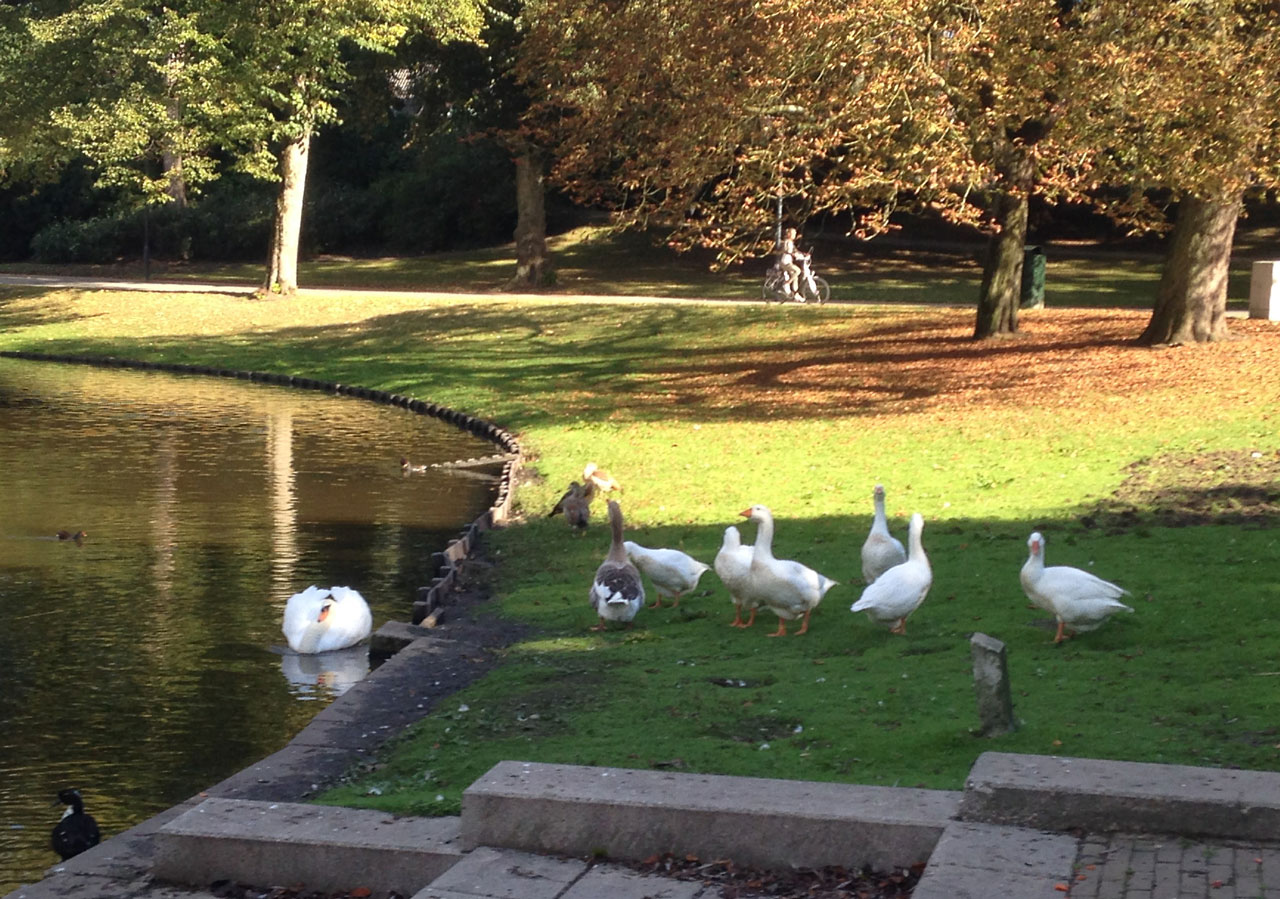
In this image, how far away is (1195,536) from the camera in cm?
1443

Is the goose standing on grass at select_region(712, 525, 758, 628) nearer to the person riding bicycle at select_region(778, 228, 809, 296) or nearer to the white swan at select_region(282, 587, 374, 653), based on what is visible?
the white swan at select_region(282, 587, 374, 653)

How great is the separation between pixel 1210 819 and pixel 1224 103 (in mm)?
16024

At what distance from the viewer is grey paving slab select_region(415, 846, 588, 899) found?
6527mm

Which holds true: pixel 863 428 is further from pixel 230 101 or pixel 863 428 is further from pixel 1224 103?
pixel 230 101

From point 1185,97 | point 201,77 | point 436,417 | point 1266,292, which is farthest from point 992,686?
point 201,77

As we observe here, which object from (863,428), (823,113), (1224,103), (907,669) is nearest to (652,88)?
(823,113)

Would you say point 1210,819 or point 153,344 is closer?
point 1210,819

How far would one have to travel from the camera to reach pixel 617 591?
12289mm

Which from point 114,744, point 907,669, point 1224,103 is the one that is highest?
point 1224,103

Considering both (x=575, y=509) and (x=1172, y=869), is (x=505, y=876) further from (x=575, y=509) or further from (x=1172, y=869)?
(x=575, y=509)

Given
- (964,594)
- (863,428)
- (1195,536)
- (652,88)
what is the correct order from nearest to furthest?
1. (964,594)
2. (1195,536)
3. (863,428)
4. (652,88)

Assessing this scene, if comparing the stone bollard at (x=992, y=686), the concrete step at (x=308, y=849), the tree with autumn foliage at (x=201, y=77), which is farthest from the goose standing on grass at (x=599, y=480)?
the tree with autumn foliage at (x=201, y=77)

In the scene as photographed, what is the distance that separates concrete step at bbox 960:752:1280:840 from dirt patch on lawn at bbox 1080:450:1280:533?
8.53m

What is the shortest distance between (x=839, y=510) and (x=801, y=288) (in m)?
19.7
